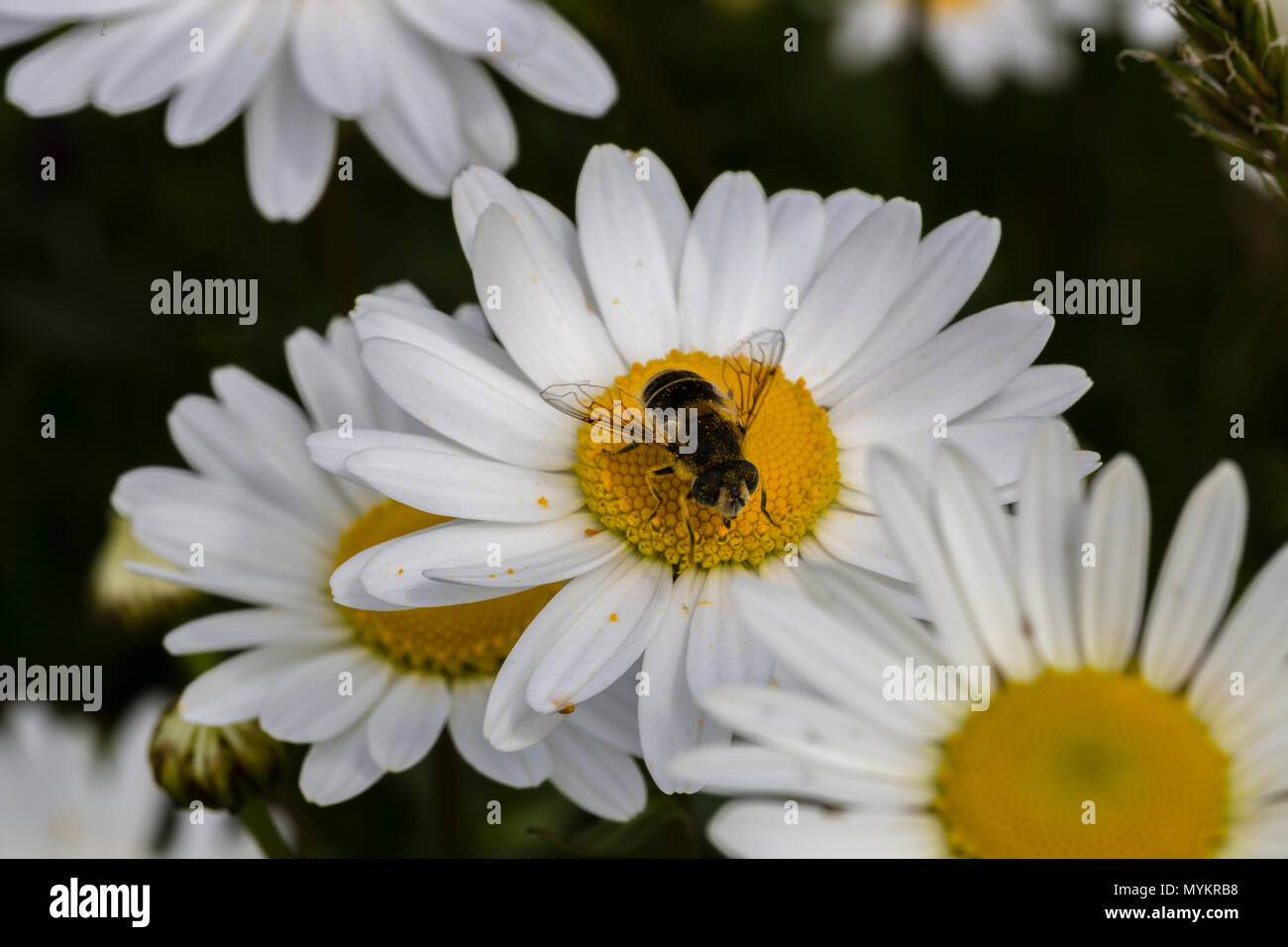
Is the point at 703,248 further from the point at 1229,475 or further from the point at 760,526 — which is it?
the point at 1229,475

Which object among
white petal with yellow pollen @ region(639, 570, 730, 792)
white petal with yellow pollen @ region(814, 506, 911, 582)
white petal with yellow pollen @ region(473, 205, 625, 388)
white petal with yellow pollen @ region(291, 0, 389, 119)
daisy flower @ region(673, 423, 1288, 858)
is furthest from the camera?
white petal with yellow pollen @ region(291, 0, 389, 119)

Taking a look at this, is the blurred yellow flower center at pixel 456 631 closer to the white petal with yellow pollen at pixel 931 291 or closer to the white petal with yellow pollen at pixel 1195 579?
the white petal with yellow pollen at pixel 931 291

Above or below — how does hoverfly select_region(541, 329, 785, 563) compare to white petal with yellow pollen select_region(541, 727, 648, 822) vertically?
above

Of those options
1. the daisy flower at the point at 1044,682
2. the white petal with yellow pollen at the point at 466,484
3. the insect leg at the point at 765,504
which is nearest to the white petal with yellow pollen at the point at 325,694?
the white petal with yellow pollen at the point at 466,484

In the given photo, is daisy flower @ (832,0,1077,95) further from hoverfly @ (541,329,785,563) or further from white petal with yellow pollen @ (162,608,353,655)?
white petal with yellow pollen @ (162,608,353,655)

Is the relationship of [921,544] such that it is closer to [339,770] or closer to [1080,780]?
[1080,780]

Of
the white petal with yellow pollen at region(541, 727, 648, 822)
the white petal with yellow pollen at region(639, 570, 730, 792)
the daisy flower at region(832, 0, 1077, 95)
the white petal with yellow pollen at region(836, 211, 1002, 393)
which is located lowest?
the white petal with yellow pollen at region(541, 727, 648, 822)

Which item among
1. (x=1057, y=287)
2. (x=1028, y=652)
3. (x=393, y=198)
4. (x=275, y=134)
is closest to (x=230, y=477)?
(x=275, y=134)

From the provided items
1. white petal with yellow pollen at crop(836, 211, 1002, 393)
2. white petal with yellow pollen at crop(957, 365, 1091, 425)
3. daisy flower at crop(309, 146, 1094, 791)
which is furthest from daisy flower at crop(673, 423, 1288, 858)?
white petal with yellow pollen at crop(836, 211, 1002, 393)
